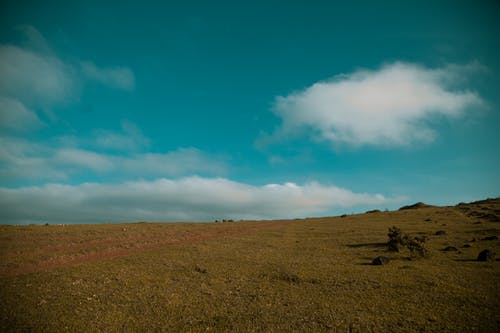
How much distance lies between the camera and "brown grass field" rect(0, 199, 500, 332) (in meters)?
14.3

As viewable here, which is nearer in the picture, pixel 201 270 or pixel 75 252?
pixel 201 270

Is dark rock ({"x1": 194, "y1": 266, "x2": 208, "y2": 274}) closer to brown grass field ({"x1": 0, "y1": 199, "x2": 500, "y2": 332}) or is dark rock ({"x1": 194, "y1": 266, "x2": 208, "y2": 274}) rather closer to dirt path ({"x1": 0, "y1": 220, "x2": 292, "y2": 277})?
brown grass field ({"x1": 0, "y1": 199, "x2": 500, "y2": 332})

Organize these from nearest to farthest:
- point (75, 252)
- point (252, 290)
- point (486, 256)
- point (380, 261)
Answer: point (252, 290) < point (486, 256) < point (380, 261) < point (75, 252)

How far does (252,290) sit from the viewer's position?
771 inches

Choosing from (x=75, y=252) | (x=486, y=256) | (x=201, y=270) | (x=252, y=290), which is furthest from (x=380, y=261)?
(x=75, y=252)

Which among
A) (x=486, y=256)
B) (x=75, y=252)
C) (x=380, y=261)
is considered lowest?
(x=380, y=261)

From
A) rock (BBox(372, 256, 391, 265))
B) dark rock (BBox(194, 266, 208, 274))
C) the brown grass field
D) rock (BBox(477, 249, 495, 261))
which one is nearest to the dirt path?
the brown grass field

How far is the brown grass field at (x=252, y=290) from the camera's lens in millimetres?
14344

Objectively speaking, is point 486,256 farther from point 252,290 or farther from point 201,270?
point 201,270

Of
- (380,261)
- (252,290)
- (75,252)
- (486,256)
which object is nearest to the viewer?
(252,290)

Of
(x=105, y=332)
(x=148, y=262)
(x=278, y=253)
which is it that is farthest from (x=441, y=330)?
(x=148, y=262)

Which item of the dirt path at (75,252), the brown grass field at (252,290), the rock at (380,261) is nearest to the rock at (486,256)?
the brown grass field at (252,290)

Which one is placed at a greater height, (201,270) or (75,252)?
(75,252)

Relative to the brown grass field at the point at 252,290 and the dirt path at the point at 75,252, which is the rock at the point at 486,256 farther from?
the dirt path at the point at 75,252
